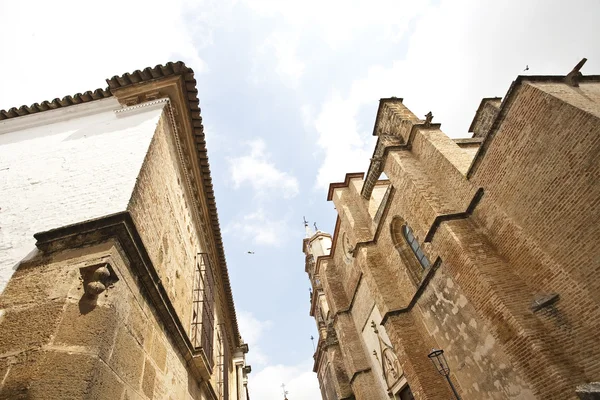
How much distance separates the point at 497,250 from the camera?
6.28 metres

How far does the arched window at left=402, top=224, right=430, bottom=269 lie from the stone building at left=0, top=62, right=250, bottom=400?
6422mm

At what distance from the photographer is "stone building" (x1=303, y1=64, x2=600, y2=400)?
15.3 feet

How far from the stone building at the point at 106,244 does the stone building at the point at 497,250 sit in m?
5.20

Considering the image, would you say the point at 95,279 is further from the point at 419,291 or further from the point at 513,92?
the point at 419,291

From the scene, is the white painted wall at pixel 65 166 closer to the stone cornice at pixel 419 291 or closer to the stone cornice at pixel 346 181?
the stone cornice at pixel 419 291

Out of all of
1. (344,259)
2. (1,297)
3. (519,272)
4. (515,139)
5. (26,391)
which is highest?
(344,259)

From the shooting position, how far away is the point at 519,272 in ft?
19.1

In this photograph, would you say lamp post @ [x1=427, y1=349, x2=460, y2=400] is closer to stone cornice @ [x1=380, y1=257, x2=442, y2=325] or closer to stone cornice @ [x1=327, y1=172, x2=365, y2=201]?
stone cornice @ [x1=380, y1=257, x2=442, y2=325]

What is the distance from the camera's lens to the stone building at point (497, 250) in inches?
184

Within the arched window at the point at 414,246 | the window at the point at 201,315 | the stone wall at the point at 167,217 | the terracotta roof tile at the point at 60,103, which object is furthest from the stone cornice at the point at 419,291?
the terracotta roof tile at the point at 60,103

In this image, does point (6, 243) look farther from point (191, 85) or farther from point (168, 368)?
point (191, 85)

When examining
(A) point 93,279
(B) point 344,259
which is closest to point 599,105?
(A) point 93,279

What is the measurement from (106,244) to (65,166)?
6.80ft

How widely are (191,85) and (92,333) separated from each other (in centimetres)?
432
